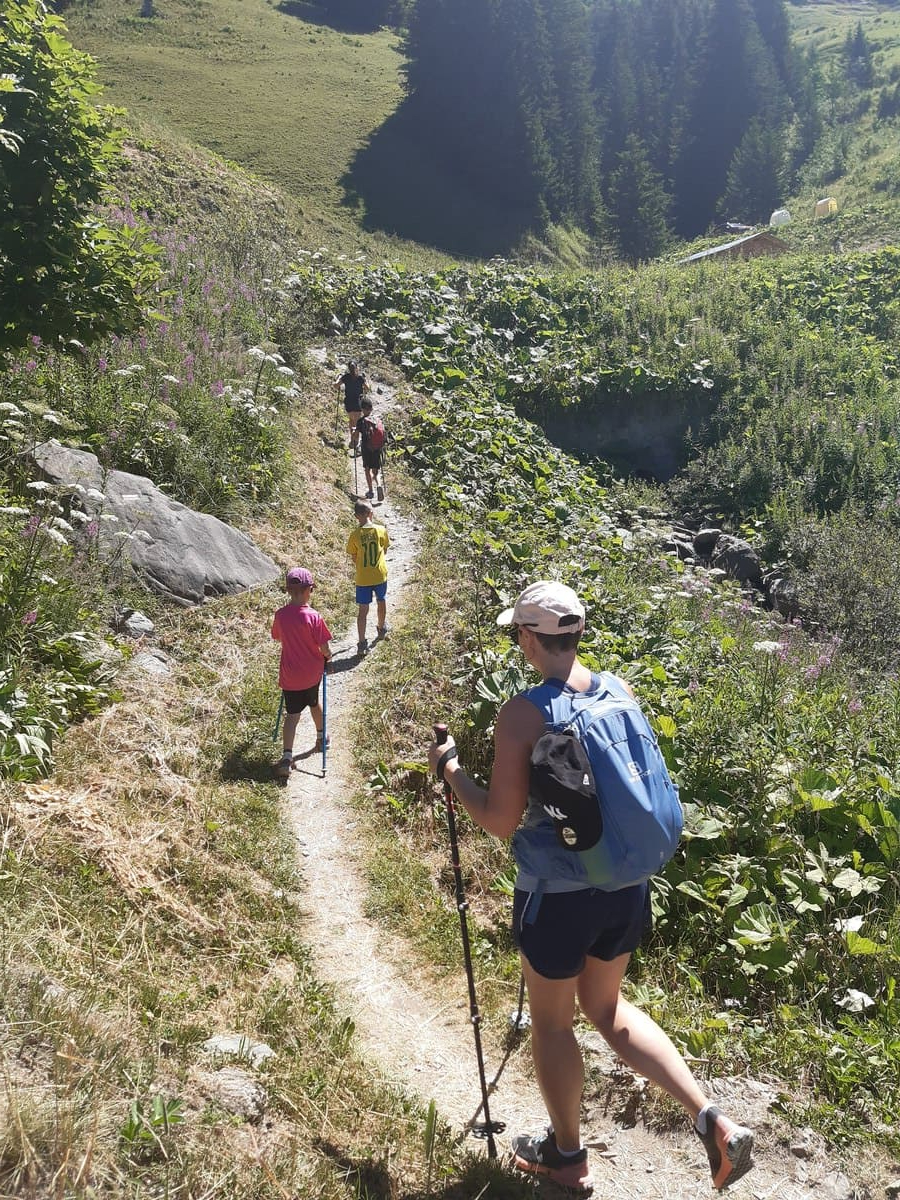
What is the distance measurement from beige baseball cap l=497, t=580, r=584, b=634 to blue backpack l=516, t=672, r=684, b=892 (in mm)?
229

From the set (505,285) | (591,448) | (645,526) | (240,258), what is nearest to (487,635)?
(645,526)

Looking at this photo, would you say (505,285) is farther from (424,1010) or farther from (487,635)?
(424,1010)

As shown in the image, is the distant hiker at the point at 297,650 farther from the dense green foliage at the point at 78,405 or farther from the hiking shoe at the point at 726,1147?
the hiking shoe at the point at 726,1147

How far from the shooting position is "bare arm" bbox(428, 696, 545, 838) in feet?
9.88

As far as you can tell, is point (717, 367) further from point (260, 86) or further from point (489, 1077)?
point (260, 86)

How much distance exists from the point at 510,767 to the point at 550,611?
0.59 meters

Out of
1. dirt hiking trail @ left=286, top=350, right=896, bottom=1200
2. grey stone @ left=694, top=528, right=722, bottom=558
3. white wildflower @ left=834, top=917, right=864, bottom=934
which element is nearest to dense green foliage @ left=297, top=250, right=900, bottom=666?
grey stone @ left=694, top=528, right=722, bottom=558

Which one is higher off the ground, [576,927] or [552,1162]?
[576,927]

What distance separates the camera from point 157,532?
31.1 ft

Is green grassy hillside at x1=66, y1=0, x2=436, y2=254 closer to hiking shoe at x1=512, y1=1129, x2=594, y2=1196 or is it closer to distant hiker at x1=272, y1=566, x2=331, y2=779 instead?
distant hiker at x1=272, y1=566, x2=331, y2=779

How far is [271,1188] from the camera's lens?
3.02 m

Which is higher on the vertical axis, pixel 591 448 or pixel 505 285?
pixel 505 285

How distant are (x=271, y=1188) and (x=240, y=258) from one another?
2171cm

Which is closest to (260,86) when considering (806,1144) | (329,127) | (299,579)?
(329,127)
